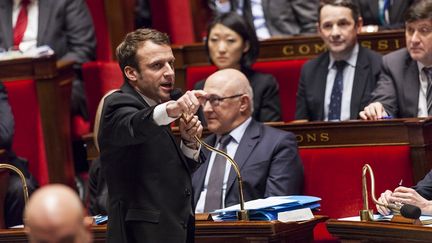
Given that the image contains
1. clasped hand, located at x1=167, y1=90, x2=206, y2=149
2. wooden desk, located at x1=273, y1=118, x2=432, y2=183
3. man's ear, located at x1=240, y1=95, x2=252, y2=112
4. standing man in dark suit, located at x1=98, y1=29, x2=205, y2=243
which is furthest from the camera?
man's ear, located at x1=240, y1=95, x2=252, y2=112

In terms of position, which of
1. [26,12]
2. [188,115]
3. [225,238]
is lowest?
[225,238]

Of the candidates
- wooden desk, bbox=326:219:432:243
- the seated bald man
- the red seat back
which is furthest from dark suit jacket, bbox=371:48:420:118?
the seated bald man

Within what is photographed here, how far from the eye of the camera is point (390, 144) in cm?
284

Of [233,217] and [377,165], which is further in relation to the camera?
[377,165]

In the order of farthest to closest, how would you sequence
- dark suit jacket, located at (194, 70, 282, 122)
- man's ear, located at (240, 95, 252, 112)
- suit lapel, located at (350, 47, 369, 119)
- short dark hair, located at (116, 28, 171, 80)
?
dark suit jacket, located at (194, 70, 282, 122) < suit lapel, located at (350, 47, 369, 119) < man's ear, located at (240, 95, 252, 112) < short dark hair, located at (116, 28, 171, 80)

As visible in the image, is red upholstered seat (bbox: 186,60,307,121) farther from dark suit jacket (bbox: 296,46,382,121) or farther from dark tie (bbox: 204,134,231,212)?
dark tie (bbox: 204,134,231,212)

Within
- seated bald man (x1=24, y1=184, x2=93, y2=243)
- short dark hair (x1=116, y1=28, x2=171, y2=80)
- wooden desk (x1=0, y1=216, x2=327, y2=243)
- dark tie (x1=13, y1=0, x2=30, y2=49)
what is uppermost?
dark tie (x1=13, y1=0, x2=30, y2=49)

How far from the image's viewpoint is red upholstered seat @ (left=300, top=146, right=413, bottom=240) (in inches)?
111

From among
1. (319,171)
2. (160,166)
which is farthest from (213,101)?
(160,166)

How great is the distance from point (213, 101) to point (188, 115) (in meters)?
0.91

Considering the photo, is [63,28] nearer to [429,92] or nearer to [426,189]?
[429,92]

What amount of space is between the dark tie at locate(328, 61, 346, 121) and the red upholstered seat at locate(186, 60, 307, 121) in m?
0.26

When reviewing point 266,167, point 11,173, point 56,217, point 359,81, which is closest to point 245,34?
point 359,81

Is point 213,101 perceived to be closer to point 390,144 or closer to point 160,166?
point 390,144
